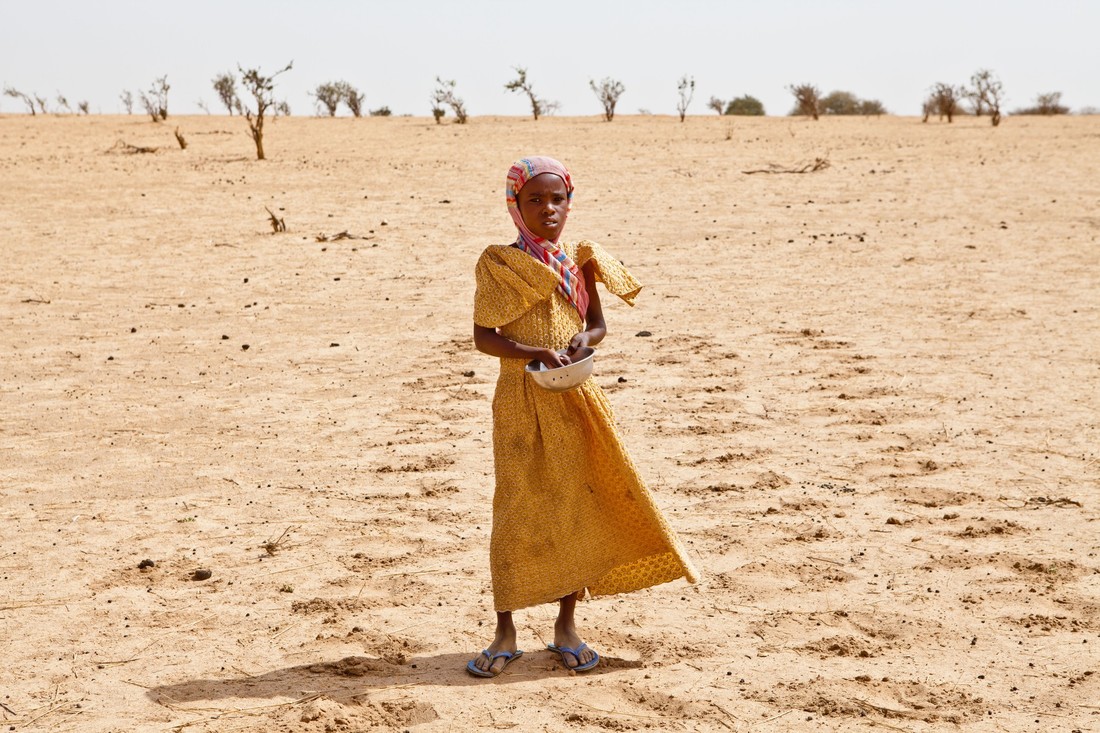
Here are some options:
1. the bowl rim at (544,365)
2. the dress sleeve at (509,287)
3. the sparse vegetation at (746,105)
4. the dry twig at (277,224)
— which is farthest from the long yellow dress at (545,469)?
the sparse vegetation at (746,105)

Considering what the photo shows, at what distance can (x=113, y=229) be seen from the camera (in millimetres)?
11289

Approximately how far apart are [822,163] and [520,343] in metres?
11.0

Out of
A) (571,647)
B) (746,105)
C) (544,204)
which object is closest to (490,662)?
(571,647)

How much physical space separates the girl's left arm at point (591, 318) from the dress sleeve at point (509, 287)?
0.55 ft

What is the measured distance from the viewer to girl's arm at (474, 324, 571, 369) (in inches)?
133

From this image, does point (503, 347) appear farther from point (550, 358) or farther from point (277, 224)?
point (277, 224)

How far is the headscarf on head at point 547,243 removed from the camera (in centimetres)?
340

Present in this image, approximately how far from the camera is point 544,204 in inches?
135

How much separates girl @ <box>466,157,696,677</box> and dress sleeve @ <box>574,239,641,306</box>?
0.21 feet

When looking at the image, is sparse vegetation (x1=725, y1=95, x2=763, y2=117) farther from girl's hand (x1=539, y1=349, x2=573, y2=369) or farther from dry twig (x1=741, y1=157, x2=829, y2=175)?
girl's hand (x1=539, y1=349, x2=573, y2=369)

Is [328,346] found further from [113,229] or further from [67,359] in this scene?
[113,229]

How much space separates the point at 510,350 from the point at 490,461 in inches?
88.5

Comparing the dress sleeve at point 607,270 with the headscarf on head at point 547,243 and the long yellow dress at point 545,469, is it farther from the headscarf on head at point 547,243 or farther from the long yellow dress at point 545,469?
the long yellow dress at point 545,469

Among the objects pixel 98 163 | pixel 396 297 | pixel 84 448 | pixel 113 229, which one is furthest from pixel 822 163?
pixel 84 448
